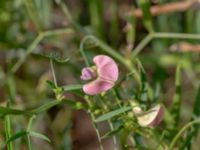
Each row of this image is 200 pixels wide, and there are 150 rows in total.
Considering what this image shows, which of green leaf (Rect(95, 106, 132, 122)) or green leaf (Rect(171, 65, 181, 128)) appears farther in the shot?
green leaf (Rect(171, 65, 181, 128))

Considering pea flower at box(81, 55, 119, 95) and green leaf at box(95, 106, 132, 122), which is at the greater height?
pea flower at box(81, 55, 119, 95)

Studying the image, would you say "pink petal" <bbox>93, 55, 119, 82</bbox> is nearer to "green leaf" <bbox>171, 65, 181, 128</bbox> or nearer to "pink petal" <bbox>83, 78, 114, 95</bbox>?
"pink petal" <bbox>83, 78, 114, 95</bbox>

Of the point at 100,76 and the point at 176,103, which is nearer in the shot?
the point at 100,76

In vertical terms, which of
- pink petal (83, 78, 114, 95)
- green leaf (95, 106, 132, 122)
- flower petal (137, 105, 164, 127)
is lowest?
flower petal (137, 105, 164, 127)

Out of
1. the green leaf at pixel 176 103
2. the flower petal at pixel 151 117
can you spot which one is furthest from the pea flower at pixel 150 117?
the green leaf at pixel 176 103

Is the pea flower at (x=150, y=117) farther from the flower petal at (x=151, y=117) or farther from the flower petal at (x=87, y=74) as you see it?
the flower petal at (x=87, y=74)

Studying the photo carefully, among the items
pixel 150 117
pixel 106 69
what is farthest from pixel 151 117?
pixel 106 69

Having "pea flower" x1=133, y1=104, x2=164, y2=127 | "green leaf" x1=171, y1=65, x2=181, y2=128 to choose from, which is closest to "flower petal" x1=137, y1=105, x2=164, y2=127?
"pea flower" x1=133, y1=104, x2=164, y2=127

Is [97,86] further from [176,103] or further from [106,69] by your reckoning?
[176,103]
